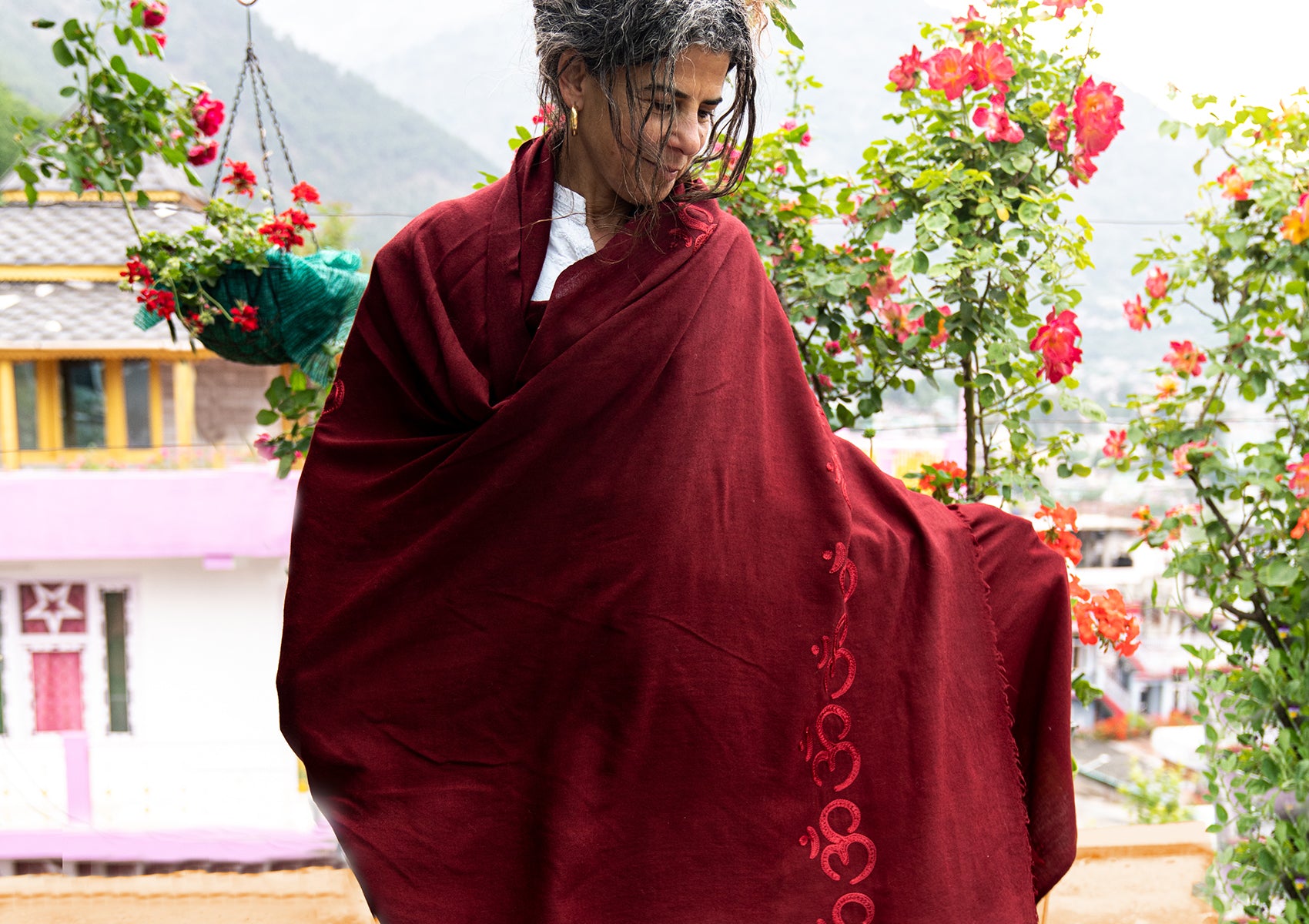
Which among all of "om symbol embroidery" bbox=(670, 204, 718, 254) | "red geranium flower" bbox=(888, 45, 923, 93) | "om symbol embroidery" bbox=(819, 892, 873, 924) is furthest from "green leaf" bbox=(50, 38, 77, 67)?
"om symbol embroidery" bbox=(819, 892, 873, 924)

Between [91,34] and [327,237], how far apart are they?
1.47m

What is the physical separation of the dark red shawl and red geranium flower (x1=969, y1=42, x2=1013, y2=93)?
2.27 feet

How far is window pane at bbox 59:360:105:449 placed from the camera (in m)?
3.08

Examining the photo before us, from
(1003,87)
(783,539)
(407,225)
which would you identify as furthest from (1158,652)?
(407,225)

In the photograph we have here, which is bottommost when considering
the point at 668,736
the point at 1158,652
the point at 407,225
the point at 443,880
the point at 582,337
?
the point at 1158,652

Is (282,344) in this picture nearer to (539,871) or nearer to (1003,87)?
(539,871)

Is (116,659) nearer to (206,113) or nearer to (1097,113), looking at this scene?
(206,113)

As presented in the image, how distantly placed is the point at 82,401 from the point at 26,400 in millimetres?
147

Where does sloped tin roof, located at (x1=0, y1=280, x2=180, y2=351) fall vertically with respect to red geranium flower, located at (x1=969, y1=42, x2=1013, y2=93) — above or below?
below

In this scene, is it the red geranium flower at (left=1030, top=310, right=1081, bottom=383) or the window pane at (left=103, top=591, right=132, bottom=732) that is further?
the window pane at (left=103, top=591, right=132, bottom=732)

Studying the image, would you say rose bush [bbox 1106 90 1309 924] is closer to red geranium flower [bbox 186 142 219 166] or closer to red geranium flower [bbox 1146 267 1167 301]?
red geranium flower [bbox 1146 267 1167 301]

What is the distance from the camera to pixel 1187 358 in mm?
2066

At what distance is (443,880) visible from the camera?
117 centimetres

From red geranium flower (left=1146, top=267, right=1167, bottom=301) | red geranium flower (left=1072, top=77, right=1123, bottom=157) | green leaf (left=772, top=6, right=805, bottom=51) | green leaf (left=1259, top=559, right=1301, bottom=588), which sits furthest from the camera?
red geranium flower (left=1146, top=267, right=1167, bottom=301)
